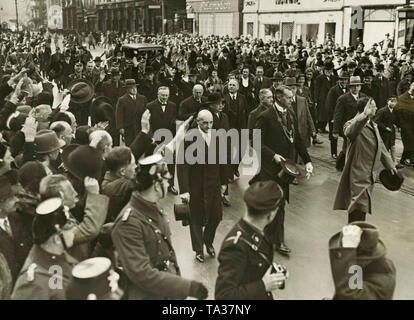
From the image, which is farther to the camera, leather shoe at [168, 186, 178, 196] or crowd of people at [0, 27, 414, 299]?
leather shoe at [168, 186, 178, 196]

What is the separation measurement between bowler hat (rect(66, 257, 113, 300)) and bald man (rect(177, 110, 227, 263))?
8.36 feet

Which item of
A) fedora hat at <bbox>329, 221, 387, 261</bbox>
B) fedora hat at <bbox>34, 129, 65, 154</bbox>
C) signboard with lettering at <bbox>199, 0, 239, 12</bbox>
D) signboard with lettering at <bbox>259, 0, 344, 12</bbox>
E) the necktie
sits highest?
signboard with lettering at <bbox>199, 0, 239, 12</bbox>

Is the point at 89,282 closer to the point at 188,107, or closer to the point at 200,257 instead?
the point at 200,257

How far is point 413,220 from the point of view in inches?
298

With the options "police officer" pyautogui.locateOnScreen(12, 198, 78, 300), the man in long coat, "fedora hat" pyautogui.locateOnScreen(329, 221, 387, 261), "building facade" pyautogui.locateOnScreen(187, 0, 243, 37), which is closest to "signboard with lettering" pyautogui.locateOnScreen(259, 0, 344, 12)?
"building facade" pyautogui.locateOnScreen(187, 0, 243, 37)

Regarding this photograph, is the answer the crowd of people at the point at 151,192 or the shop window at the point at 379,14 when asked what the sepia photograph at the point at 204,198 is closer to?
the crowd of people at the point at 151,192

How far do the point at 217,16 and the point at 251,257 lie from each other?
140ft

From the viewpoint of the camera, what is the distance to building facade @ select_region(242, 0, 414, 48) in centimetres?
2397

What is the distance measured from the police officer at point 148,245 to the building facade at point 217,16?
127 ft

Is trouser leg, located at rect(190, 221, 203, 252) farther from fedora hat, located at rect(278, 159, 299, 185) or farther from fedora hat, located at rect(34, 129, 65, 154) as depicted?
fedora hat, located at rect(34, 129, 65, 154)

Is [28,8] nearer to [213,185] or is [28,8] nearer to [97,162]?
[213,185]

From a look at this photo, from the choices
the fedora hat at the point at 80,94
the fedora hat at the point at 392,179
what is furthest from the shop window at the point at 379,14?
the fedora hat at the point at 392,179

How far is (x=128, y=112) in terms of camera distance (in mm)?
9562

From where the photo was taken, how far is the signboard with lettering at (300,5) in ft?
95.5
